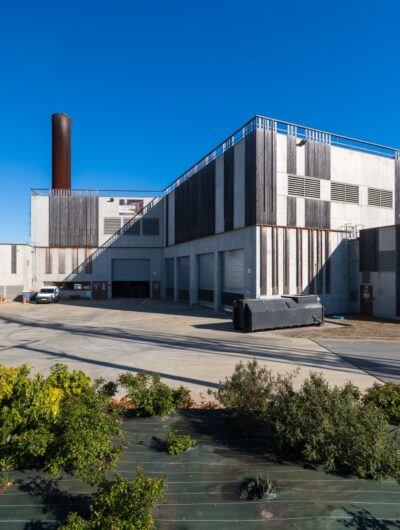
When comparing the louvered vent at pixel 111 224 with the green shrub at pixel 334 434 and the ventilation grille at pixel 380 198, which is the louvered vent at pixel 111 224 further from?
the green shrub at pixel 334 434

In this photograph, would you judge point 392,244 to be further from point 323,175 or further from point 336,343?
point 336,343

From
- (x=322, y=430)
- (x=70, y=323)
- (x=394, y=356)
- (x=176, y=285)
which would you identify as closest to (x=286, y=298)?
(x=394, y=356)

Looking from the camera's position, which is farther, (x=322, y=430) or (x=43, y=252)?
A: (x=43, y=252)

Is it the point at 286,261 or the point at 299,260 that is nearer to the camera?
the point at 286,261

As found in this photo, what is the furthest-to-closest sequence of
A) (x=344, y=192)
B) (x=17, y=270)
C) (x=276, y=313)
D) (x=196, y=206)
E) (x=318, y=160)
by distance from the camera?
(x=17, y=270) < (x=196, y=206) < (x=344, y=192) < (x=318, y=160) < (x=276, y=313)

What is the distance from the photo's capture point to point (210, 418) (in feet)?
22.0

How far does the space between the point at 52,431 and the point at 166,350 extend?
8.86 meters

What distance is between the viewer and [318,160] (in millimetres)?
25422

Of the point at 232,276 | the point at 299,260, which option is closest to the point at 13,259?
the point at 232,276

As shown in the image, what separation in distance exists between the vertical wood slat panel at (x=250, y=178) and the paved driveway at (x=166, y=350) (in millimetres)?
7958

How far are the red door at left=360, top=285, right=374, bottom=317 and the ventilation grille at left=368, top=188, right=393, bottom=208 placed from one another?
7.76 meters

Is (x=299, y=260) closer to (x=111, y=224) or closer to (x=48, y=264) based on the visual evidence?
(x=111, y=224)

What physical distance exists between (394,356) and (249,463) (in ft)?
33.1

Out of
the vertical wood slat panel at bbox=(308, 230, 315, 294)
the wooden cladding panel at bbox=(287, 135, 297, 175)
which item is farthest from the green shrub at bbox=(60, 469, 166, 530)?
the wooden cladding panel at bbox=(287, 135, 297, 175)
